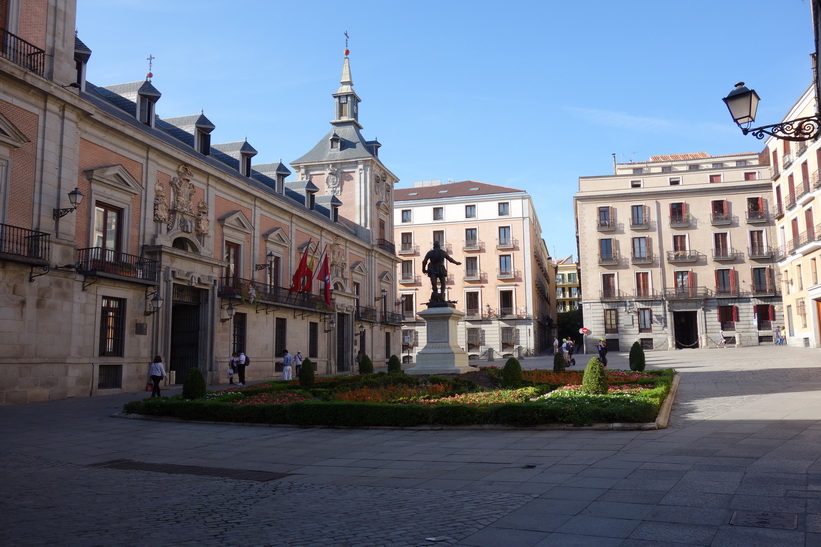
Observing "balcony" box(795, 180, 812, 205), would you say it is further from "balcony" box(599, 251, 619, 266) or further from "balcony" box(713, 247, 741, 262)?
"balcony" box(599, 251, 619, 266)

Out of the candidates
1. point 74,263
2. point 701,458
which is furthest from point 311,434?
point 74,263

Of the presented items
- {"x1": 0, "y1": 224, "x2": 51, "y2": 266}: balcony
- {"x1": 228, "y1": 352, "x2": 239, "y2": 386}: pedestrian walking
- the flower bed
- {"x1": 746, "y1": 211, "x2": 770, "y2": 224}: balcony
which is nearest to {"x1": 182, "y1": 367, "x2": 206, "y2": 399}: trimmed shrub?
the flower bed

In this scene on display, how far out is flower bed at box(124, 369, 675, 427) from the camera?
1209 cm

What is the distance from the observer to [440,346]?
21.7 meters

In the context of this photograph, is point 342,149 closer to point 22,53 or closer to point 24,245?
point 22,53

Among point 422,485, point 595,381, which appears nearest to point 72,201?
point 595,381

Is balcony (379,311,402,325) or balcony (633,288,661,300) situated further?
balcony (633,288,661,300)

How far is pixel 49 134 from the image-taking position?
67.7 feet

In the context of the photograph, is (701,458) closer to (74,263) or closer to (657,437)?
(657,437)

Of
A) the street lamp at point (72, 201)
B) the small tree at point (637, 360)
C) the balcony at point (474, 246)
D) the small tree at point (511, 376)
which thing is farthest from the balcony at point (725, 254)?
the street lamp at point (72, 201)

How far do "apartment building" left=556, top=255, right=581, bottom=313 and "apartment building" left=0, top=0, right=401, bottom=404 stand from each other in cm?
8055

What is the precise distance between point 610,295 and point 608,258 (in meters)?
3.30

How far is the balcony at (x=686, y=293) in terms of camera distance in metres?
55.5

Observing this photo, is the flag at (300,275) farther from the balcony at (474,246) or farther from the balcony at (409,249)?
the balcony at (474,246)
